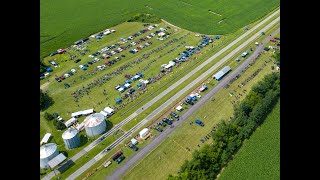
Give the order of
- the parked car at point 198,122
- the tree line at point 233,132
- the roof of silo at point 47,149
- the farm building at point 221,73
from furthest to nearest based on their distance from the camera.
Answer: the farm building at point 221,73 → the parked car at point 198,122 → the roof of silo at point 47,149 → the tree line at point 233,132

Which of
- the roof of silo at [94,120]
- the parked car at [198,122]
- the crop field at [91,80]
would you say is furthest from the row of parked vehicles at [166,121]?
the roof of silo at [94,120]

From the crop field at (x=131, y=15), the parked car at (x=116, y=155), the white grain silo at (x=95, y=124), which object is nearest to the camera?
the parked car at (x=116, y=155)

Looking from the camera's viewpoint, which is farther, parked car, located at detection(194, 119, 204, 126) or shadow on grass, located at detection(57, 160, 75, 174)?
parked car, located at detection(194, 119, 204, 126)

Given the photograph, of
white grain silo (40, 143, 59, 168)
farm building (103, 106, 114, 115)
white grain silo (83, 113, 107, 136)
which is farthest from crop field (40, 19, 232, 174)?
white grain silo (40, 143, 59, 168)

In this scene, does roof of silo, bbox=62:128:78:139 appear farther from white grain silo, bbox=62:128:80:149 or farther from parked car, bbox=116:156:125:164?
parked car, bbox=116:156:125:164

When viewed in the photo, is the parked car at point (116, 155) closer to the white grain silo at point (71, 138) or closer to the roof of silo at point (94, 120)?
the roof of silo at point (94, 120)
